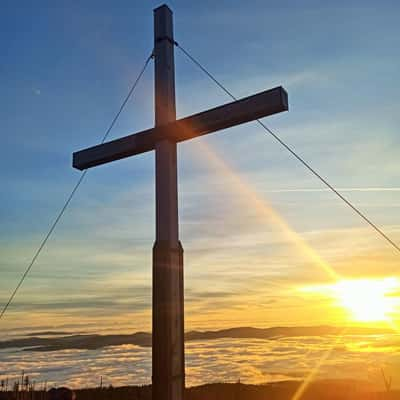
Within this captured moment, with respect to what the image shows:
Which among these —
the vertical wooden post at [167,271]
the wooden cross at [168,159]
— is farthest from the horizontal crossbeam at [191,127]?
the vertical wooden post at [167,271]

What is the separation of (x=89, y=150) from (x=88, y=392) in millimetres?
8508

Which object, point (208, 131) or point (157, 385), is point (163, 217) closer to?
point (208, 131)

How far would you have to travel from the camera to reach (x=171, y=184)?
5578 mm

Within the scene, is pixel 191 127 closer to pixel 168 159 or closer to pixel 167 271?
pixel 168 159

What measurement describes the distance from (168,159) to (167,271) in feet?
4.03

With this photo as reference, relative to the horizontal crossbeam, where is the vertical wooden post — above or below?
below

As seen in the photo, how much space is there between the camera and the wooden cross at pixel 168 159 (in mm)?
5094

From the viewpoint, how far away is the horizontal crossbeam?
5.18 meters

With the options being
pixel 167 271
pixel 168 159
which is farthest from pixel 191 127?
pixel 167 271

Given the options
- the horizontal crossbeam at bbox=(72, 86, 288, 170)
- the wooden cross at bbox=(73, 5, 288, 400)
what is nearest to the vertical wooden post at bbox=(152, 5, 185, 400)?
the wooden cross at bbox=(73, 5, 288, 400)

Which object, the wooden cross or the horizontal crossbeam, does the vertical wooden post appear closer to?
the wooden cross

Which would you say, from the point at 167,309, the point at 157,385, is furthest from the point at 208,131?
the point at 157,385

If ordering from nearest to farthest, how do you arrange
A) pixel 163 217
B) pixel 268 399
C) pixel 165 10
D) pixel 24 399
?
pixel 163 217 < pixel 165 10 < pixel 24 399 < pixel 268 399

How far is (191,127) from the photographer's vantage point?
5664 mm
